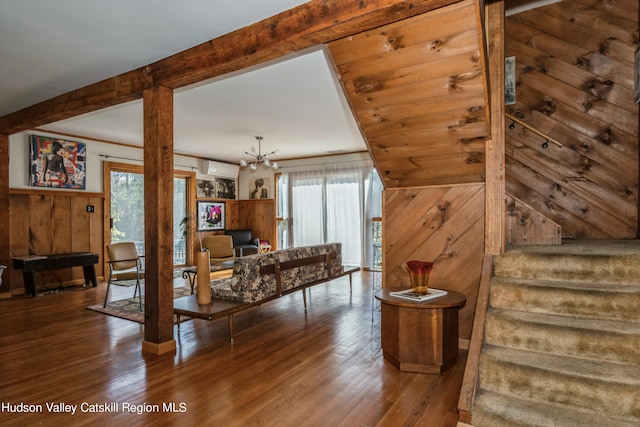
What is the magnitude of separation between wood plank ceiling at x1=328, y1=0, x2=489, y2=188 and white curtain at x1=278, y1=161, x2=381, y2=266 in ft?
14.5

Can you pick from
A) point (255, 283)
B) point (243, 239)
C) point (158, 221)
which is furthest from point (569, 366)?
point (243, 239)

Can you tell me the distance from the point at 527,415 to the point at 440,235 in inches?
65.5

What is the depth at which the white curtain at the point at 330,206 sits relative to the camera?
7.74m

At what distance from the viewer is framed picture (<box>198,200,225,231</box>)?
335 inches

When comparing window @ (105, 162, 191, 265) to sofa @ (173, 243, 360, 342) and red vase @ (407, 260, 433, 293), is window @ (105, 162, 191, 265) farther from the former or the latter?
red vase @ (407, 260, 433, 293)

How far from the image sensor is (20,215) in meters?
5.54

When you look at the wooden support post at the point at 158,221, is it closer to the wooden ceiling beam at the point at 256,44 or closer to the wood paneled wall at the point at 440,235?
the wooden ceiling beam at the point at 256,44

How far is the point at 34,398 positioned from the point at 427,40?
3.36 meters

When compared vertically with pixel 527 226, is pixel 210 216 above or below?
above

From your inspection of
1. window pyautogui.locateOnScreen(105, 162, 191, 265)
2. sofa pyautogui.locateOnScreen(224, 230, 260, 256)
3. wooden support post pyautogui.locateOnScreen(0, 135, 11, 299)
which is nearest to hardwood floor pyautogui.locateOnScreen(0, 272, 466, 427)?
wooden support post pyautogui.locateOnScreen(0, 135, 11, 299)

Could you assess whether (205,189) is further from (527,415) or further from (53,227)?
(527,415)

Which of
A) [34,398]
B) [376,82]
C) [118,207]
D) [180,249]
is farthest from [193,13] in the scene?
[180,249]

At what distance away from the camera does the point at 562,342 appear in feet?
6.86

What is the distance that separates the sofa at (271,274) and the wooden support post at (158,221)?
610mm
